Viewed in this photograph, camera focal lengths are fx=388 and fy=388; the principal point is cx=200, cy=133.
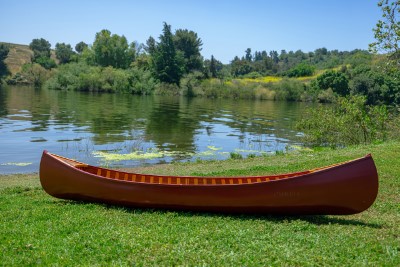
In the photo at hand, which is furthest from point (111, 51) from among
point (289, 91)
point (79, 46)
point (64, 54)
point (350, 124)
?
point (350, 124)

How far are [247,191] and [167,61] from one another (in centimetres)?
8814

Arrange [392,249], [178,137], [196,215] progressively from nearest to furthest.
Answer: [392,249] → [196,215] → [178,137]

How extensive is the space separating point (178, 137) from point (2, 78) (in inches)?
3778

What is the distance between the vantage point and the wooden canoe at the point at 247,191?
327 inches

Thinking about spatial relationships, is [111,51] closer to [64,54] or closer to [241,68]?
[64,54]

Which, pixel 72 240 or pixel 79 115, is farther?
pixel 79 115

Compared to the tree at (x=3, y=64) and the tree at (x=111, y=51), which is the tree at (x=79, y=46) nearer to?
the tree at (x=3, y=64)

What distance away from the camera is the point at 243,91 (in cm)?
9362

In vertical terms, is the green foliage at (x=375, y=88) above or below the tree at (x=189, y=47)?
below

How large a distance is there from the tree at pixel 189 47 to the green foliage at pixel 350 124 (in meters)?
82.2

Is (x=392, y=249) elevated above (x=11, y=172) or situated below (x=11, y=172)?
above

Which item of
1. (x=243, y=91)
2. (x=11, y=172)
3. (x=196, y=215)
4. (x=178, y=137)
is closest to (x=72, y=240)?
(x=196, y=215)

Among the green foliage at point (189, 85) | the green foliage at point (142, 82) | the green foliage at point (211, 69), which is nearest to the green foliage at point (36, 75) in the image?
the green foliage at point (142, 82)

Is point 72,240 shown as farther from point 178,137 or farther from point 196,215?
point 178,137
